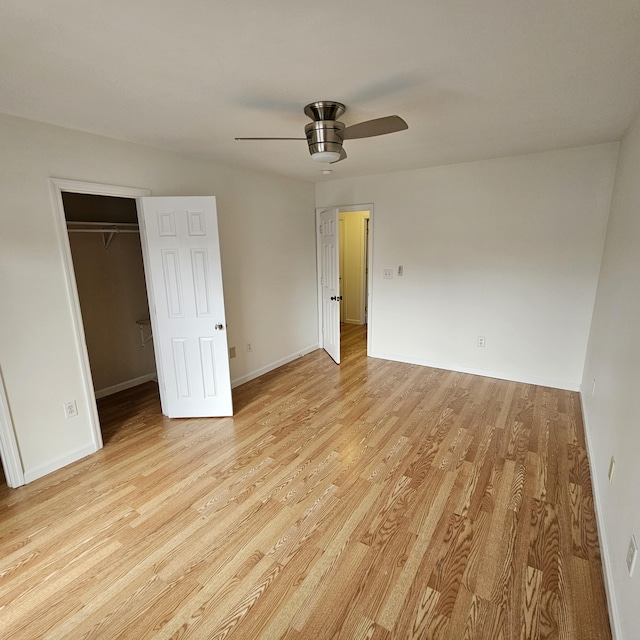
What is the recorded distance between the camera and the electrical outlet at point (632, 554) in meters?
1.31

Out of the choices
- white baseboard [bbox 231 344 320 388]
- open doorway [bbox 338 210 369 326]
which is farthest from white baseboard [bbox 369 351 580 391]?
open doorway [bbox 338 210 369 326]

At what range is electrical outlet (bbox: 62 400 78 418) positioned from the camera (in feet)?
8.40

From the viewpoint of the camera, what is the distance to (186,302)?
3027 mm

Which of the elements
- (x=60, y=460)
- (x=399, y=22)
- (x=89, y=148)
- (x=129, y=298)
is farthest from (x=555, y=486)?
(x=129, y=298)

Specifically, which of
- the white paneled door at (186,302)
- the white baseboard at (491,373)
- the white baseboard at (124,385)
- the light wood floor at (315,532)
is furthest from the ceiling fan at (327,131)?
the white baseboard at (124,385)

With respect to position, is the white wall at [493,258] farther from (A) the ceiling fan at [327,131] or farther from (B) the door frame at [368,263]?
(A) the ceiling fan at [327,131]

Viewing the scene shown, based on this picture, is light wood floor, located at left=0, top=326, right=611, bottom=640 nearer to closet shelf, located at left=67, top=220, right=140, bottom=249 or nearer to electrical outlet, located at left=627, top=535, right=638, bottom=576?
electrical outlet, located at left=627, top=535, right=638, bottom=576

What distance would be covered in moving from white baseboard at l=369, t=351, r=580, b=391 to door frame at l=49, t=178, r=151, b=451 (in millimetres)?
3263

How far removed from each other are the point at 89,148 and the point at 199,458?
2391 millimetres

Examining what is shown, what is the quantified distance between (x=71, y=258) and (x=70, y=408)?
1.11m

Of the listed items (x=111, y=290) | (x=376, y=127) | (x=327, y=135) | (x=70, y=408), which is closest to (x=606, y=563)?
(x=376, y=127)

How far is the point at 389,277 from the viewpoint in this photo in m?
4.46

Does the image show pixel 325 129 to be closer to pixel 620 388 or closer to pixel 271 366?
pixel 620 388

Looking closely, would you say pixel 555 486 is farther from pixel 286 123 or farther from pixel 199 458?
pixel 286 123
